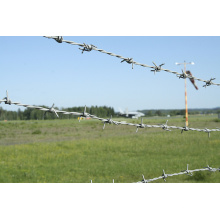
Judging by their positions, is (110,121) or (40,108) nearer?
(40,108)

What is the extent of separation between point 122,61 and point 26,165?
12.1m

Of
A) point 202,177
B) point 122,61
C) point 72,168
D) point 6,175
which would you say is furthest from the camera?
point 72,168

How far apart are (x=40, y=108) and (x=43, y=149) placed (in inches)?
724

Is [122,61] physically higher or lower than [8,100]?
higher

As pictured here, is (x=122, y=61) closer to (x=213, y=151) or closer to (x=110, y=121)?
(x=110, y=121)

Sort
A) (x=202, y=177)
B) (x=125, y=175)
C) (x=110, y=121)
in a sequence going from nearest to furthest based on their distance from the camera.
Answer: (x=110, y=121) < (x=202, y=177) < (x=125, y=175)

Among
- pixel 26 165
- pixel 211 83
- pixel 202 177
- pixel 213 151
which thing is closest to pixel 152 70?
pixel 211 83

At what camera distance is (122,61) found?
3.35m

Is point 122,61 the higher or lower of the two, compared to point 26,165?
higher

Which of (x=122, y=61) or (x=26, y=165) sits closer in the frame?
(x=122, y=61)

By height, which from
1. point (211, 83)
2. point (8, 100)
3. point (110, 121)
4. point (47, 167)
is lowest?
point (47, 167)

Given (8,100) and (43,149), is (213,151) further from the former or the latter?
(8,100)

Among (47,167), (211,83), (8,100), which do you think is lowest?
(47,167)

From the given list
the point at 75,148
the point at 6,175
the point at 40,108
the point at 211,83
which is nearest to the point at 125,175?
the point at 6,175
